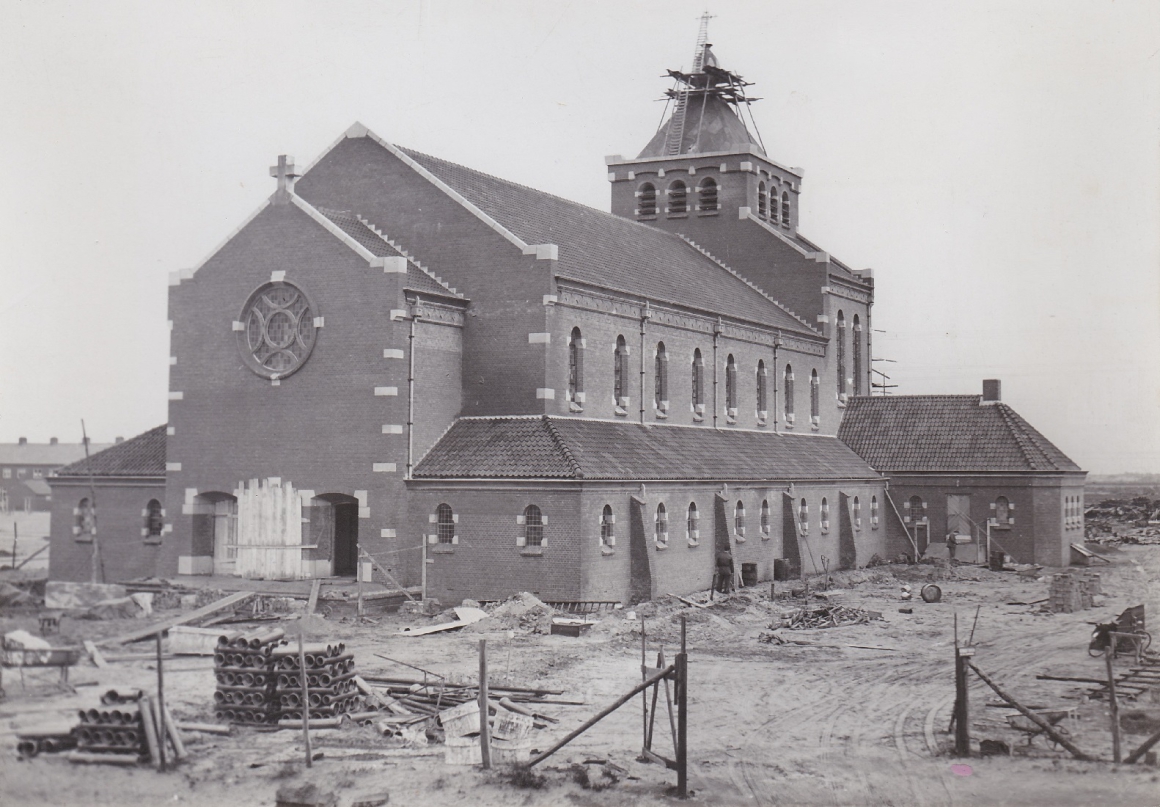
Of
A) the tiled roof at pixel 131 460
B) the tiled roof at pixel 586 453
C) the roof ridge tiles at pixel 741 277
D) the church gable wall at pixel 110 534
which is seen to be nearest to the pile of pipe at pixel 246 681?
the tiled roof at pixel 586 453

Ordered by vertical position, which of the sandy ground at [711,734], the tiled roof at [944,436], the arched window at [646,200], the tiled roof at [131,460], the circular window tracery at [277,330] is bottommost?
the sandy ground at [711,734]

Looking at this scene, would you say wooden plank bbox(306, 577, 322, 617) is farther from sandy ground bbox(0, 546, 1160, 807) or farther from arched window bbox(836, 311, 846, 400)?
arched window bbox(836, 311, 846, 400)

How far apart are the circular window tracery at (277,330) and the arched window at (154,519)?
6.77m

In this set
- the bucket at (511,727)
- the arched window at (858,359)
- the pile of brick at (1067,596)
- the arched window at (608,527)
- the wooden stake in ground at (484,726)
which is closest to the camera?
the wooden stake in ground at (484,726)

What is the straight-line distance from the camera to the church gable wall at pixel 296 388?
36688 millimetres

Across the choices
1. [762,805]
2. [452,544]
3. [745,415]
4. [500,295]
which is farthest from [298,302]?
[762,805]

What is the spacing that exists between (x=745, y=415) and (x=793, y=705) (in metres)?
27.3

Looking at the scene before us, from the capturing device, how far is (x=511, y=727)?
2094 cm

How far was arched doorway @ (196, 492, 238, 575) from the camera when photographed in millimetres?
38656

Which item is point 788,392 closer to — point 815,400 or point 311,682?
point 815,400

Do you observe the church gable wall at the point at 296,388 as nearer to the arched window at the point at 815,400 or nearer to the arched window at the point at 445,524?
the arched window at the point at 445,524

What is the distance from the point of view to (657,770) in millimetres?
19609

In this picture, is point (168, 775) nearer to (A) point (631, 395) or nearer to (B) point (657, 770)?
(B) point (657, 770)

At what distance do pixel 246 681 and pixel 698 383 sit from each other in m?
28.9
